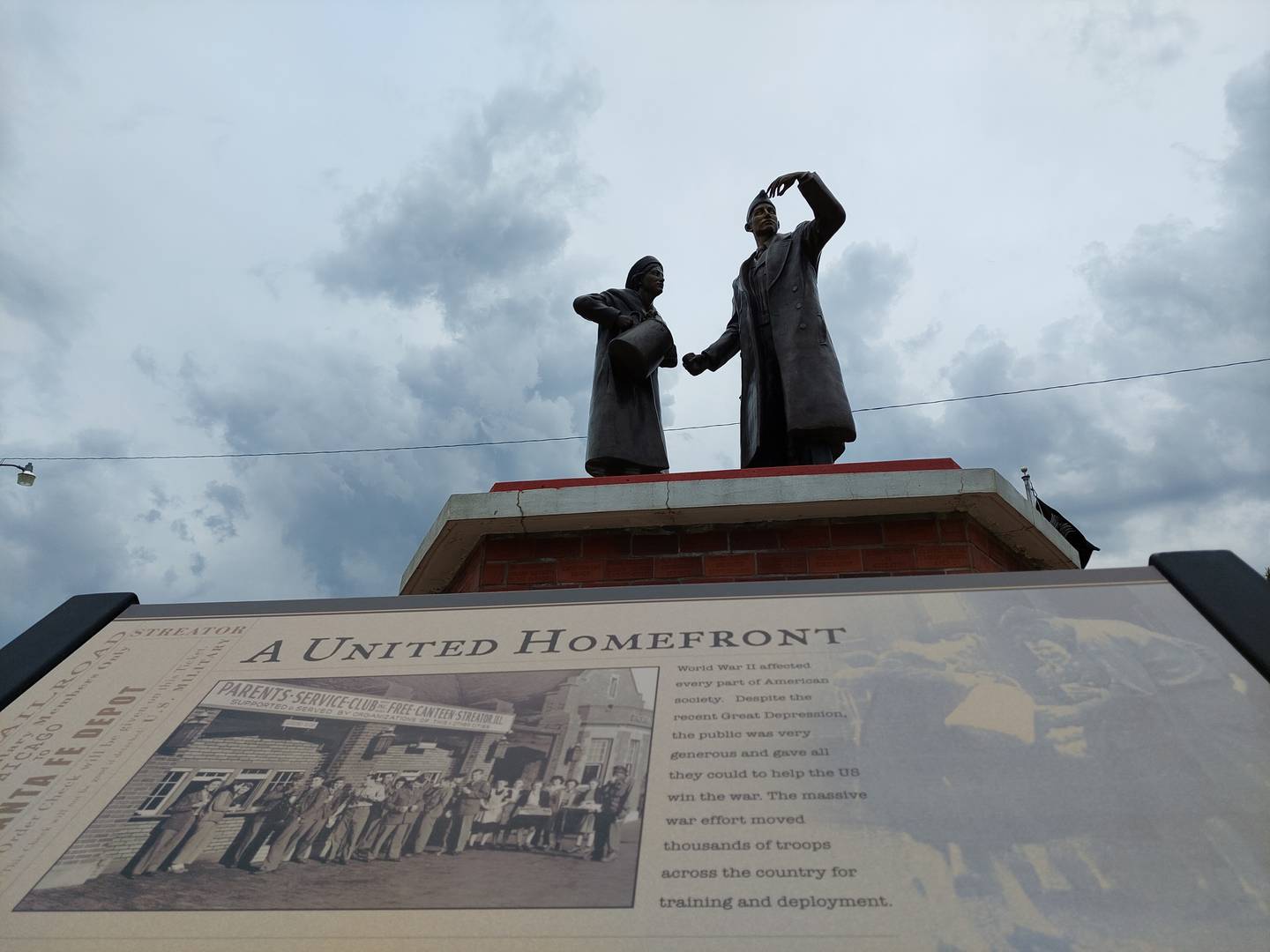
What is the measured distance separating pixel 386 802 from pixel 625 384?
2978mm

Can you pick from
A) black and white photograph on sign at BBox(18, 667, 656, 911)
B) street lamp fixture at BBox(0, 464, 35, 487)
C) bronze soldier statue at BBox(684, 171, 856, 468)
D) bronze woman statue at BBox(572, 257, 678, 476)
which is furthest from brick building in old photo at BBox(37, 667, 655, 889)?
street lamp fixture at BBox(0, 464, 35, 487)

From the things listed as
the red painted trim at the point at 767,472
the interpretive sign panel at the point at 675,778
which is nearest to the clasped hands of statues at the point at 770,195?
the red painted trim at the point at 767,472

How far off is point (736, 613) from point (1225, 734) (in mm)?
998

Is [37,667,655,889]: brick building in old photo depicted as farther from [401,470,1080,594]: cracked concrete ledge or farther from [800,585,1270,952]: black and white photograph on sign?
[401,470,1080,594]: cracked concrete ledge

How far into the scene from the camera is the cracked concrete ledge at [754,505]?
9.50 feet

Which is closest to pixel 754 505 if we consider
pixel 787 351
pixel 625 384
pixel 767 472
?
pixel 767 472

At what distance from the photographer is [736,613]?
2117 mm

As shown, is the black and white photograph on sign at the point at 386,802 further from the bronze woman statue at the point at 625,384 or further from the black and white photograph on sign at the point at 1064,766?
the bronze woman statue at the point at 625,384

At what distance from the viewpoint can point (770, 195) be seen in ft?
13.3

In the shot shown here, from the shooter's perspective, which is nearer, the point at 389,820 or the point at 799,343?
the point at 389,820

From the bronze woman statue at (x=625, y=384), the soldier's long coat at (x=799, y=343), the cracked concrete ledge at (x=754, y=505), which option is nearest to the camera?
the cracked concrete ledge at (x=754, y=505)

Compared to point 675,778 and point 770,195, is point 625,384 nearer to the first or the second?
point 770,195

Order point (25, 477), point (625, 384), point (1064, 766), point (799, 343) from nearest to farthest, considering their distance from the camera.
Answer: point (1064, 766), point (799, 343), point (625, 384), point (25, 477)

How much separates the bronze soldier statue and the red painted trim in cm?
66
